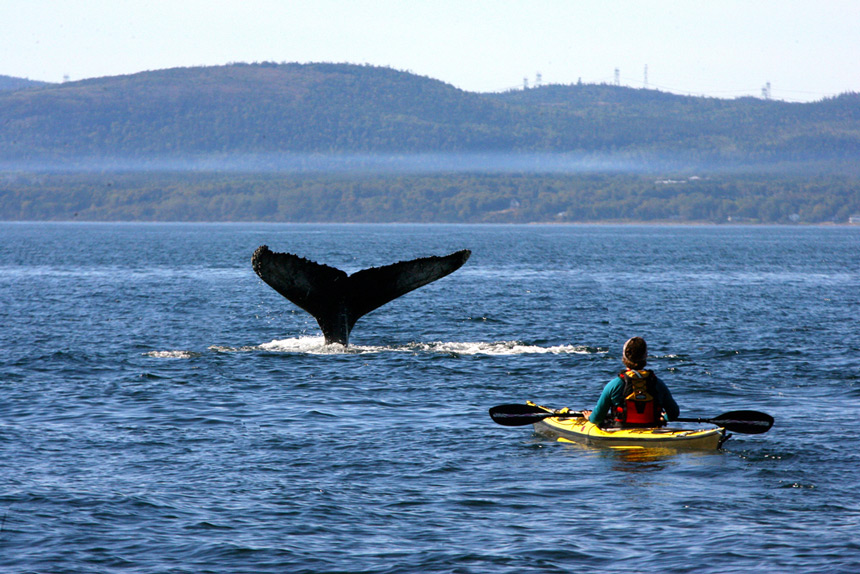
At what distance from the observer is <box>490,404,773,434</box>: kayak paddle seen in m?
14.0

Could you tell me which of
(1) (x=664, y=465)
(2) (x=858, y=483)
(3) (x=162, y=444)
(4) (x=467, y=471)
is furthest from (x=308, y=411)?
(2) (x=858, y=483)

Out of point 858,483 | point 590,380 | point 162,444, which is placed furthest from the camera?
point 590,380

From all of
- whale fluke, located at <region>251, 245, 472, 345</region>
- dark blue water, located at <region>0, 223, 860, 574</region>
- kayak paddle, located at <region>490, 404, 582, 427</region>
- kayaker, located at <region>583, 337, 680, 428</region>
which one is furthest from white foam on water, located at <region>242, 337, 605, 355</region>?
kayaker, located at <region>583, 337, 680, 428</region>

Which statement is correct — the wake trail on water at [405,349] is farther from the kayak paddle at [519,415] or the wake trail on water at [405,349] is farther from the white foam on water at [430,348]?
the kayak paddle at [519,415]

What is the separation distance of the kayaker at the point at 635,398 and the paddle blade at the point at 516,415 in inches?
40.7

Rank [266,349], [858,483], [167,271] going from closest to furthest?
[858,483], [266,349], [167,271]

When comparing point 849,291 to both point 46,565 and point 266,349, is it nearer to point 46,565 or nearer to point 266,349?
point 266,349

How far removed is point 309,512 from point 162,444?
3944 mm

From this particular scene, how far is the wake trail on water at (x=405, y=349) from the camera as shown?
23656 mm

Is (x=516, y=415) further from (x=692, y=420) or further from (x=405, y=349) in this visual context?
(x=405, y=349)

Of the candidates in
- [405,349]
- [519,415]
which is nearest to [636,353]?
[519,415]

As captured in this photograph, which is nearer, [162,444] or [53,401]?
[162,444]

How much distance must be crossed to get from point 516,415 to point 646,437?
2.11m

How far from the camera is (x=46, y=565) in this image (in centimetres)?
972
